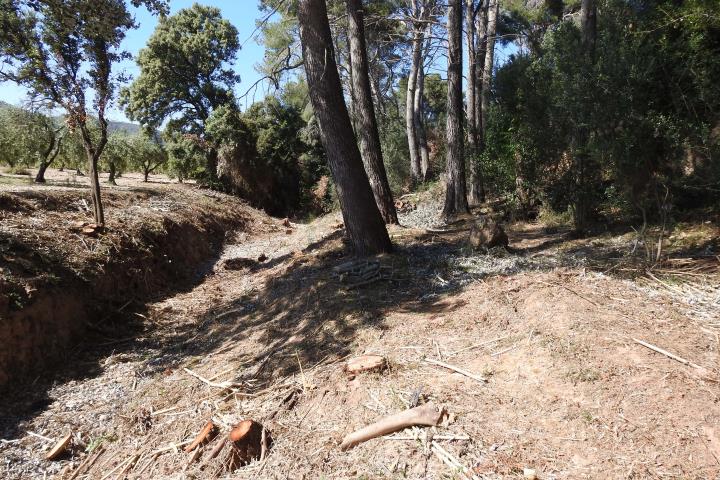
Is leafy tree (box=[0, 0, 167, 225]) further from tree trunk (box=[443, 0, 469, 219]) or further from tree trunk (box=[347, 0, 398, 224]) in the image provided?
tree trunk (box=[443, 0, 469, 219])

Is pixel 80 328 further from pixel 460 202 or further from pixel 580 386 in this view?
pixel 460 202

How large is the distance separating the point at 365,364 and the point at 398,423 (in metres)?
0.75

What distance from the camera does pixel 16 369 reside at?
185 inches

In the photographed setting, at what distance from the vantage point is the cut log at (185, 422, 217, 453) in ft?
10.7

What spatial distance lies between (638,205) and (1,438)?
7.80 m

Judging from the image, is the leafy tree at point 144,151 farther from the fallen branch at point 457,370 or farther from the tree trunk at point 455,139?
the fallen branch at point 457,370

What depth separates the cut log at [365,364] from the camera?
11.5 ft

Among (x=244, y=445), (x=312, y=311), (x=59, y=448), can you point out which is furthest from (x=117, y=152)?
(x=244, y=445)

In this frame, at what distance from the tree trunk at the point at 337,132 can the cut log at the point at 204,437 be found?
11.6 ft

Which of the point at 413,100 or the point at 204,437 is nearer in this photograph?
the point at 204,437

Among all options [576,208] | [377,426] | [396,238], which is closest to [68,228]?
[396,238]

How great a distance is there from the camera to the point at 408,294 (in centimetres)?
522

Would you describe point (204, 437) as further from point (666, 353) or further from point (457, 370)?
point (666, 353)

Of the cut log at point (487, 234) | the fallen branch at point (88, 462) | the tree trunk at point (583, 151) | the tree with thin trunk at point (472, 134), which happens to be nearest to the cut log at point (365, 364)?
the fallen branch at point (88, 462)
